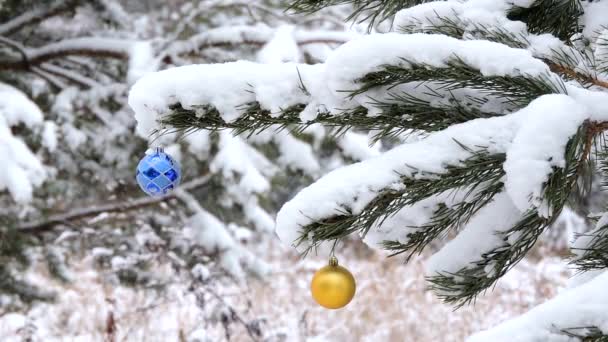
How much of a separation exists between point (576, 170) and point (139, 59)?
1.98 m

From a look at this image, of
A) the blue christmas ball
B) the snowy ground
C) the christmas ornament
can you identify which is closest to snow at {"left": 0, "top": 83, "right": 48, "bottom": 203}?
the snowy ground

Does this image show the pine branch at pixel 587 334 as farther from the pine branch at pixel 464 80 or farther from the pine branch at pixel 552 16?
the pine branch at pixel 552 16

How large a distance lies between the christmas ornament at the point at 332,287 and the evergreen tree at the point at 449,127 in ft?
0.46

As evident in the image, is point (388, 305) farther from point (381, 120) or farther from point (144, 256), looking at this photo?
point (381, 120)

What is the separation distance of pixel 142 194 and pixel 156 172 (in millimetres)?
2233

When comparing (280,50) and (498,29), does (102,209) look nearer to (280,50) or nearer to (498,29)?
(280,50)

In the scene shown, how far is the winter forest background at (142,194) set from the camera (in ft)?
8.74

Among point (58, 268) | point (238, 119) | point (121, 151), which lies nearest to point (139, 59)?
point (121, 151)

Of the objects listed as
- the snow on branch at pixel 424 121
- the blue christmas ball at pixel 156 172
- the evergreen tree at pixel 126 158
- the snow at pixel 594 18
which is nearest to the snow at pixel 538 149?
the snow on branch at pixel 424 121

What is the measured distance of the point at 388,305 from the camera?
12.0 feet

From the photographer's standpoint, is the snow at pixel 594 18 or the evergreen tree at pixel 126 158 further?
the evergreen tree at pixel 126 158

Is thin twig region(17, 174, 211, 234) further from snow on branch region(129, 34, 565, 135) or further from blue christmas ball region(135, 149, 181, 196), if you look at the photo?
snow on branch region(129, 34, 565, 135)

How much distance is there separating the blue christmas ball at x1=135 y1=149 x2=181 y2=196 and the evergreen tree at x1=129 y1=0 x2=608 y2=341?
0.24 metres

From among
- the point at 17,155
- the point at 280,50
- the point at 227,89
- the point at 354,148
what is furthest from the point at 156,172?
the point at 354,148
